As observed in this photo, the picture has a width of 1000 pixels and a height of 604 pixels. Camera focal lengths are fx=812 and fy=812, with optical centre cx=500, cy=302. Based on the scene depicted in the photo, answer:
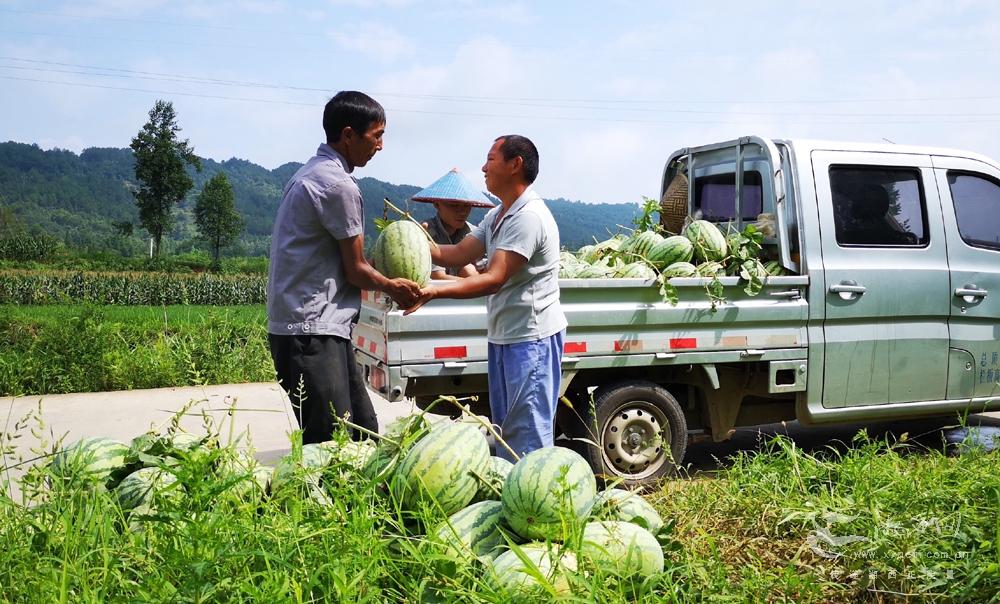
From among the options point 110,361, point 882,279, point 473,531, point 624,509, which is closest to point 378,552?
point 473,531

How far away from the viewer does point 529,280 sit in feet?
14.4

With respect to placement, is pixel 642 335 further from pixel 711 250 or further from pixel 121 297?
pixel 121 297

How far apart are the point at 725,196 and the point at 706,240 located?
0.79 meters

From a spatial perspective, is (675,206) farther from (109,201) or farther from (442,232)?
(109,201)

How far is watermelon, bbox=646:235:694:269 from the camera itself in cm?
623

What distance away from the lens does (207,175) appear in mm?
184500

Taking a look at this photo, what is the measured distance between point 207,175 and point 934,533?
196283 mm

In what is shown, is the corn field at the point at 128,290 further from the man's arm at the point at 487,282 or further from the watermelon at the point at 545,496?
the watermelon at the point at 545,496

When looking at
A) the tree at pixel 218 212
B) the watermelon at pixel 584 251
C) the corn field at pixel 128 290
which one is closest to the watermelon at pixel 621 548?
the watermelon at pixel 584 251

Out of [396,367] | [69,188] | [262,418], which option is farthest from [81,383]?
[69,188]

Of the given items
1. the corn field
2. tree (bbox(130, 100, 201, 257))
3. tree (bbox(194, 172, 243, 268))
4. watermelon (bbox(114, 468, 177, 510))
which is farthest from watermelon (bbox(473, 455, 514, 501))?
tree (bbox(194, 172, 243, 268))

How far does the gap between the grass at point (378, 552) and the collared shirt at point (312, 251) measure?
4.87 ft

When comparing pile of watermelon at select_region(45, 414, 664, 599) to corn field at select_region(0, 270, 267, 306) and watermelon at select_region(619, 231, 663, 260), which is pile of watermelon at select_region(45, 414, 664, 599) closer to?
watermelon at select_region(619, 231, 663, 260)

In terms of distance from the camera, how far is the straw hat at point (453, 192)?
7.05 m
